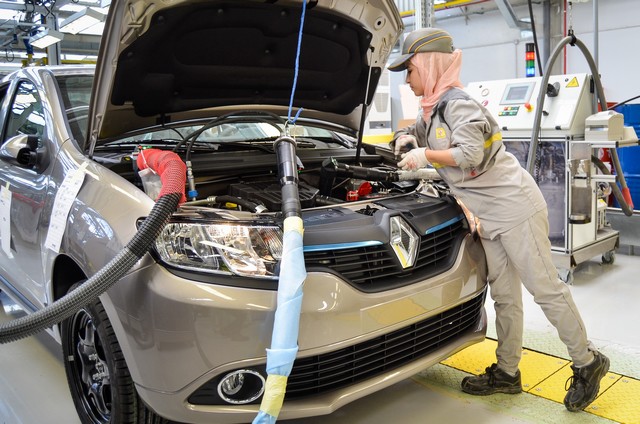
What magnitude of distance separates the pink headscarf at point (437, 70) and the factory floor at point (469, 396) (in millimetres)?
1240

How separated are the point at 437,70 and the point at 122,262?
1400mm

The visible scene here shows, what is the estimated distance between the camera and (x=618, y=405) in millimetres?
2322

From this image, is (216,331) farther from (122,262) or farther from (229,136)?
(229,136)

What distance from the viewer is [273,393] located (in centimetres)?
158

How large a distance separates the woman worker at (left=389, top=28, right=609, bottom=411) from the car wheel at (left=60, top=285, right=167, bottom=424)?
3.98ft

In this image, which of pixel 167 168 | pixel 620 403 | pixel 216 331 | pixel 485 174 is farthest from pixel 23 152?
pixel 620 403

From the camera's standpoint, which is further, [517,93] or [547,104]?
[517,93]

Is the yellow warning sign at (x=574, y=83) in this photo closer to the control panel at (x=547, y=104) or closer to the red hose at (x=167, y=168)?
the control panel at (x=547, y=104)

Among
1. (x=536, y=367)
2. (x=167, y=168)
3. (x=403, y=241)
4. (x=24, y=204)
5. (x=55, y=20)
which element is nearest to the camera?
(x=167, y=168)

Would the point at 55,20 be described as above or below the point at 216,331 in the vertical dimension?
above

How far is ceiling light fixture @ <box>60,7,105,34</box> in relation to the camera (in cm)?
725

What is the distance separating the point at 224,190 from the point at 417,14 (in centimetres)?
301

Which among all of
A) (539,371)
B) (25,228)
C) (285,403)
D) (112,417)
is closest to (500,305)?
(539,371)

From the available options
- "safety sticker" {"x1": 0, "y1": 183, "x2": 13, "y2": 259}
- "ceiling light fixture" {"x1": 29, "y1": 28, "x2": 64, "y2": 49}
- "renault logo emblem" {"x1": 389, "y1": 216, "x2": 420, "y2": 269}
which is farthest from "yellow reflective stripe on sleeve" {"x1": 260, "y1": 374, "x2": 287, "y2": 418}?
"ceiling light fixture" {"x1": 29, "y1": 28, "x2": 64, "y2": 49}
